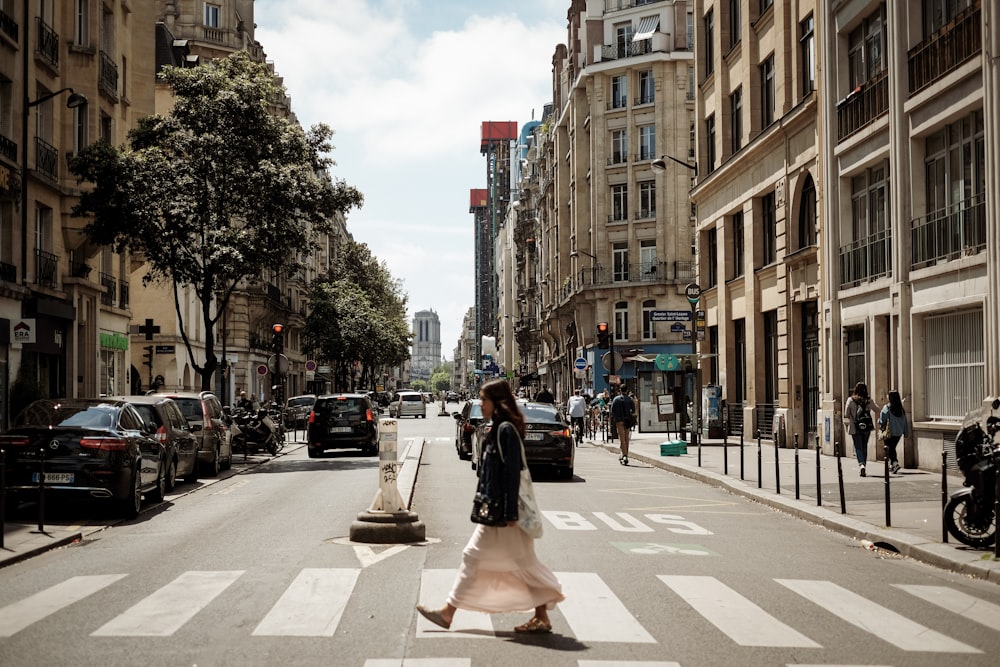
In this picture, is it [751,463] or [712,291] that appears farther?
[712,291]

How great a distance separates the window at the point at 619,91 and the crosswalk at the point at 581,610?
54155 mm

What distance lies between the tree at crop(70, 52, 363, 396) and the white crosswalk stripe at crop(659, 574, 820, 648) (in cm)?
1960

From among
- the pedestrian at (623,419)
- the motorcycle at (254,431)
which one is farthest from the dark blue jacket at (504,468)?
the motorcycle at (254,431)

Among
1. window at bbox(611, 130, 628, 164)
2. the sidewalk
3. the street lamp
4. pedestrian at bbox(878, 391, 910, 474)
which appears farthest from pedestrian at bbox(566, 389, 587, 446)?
window at bbox(611, 130, 628, 164)

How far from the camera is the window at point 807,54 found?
28.5 metres

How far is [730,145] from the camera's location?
118 feet

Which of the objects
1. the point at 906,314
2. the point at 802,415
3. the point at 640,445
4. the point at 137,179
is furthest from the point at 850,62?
the point at 137,179

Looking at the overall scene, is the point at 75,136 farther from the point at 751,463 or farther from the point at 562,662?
the point at 562,662

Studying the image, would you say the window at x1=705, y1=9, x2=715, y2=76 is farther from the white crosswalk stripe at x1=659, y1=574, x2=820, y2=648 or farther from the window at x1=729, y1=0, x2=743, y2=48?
the white crosswalk stripe at x1=659, y1=574, x2=820, y2=648

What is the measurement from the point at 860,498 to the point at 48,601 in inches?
459

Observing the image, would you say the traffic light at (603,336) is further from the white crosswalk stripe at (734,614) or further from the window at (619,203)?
the window at (619,203)

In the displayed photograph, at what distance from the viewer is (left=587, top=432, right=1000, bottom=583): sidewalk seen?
1119cm

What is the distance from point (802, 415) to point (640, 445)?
204 inches

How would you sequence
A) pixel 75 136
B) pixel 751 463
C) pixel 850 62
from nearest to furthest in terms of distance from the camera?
pixel 751 463 < pixel 850 62 < pixel 75 136
